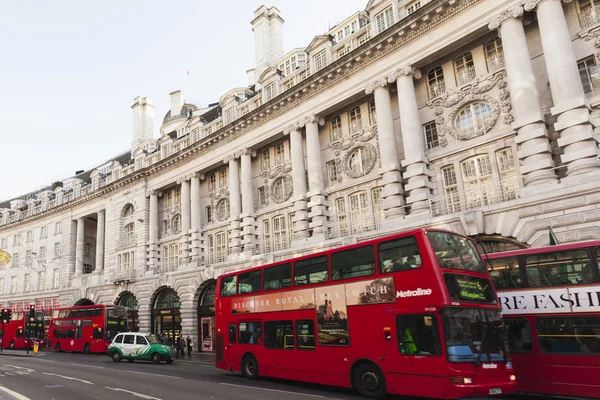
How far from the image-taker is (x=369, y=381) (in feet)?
38.1

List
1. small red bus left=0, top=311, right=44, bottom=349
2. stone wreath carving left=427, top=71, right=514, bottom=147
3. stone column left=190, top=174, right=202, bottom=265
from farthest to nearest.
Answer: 1. small red bus left=0, top=311, right=44, bottom=349
2. stone column left=190, top=174, right=202, bottom=265
3. stone wreath carving left=427, top=71, right=514, bottom=147

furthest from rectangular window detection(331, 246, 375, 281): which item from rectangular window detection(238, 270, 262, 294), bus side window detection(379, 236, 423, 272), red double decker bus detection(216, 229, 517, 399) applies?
rectangular window detection(238, 270, 262, 294)

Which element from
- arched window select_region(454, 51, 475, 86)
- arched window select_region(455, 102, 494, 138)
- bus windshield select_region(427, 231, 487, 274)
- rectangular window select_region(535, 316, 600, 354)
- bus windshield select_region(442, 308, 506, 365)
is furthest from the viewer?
arched window select_region(454, 51, 475, 86)

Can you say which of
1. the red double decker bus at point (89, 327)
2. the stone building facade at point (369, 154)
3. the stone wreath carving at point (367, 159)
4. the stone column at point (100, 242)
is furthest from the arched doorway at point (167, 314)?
the stone wreath carving at point (367, 159)

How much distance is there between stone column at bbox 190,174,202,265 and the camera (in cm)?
3294

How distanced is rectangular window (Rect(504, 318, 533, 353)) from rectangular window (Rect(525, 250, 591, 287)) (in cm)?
107

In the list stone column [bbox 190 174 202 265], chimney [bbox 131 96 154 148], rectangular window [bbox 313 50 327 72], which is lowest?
stone column [bbox 190 174 202 265]

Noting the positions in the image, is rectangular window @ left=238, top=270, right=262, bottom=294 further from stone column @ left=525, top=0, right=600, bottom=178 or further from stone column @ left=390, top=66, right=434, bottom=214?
stone column @ left=525, top=0, right=600, bottom=178

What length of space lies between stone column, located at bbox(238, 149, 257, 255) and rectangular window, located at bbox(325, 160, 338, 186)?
243 inches

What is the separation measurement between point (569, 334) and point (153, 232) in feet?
107

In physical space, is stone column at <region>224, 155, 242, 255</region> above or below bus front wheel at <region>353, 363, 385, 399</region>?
above

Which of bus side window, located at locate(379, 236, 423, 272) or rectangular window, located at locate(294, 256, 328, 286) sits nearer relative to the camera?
bus side window, located at locate(379, 236, 423, 272)

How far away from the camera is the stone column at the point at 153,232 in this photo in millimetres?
36666

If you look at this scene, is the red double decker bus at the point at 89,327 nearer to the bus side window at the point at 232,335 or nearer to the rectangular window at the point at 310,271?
the bus side window at the point at 232,335
